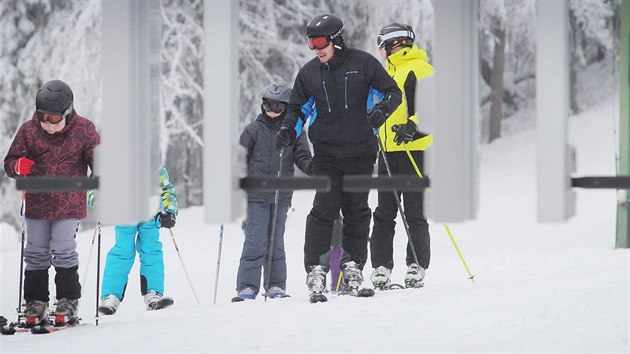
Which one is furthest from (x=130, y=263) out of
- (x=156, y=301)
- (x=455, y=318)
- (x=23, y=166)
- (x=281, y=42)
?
(x=455, y=318)

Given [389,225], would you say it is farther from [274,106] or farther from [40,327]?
[40,327]

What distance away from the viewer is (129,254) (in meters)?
5.92

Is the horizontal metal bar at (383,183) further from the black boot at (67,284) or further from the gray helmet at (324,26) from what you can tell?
the black boot at (67,284)

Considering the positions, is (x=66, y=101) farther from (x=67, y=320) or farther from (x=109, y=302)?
(x=109, y=302)

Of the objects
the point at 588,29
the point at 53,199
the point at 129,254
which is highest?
the point at 588,29

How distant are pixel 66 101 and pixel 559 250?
222 inches

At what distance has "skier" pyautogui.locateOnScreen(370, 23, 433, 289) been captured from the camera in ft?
16.0

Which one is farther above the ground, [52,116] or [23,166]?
[52,116]

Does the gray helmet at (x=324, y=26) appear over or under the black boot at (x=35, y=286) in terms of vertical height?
over

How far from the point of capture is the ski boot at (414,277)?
18.5ft

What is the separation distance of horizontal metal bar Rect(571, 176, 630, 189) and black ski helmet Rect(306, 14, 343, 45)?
1.47 metres

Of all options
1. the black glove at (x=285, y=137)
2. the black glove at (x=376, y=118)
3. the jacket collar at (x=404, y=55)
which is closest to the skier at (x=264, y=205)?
the jacket collar at (x=404, y=55)

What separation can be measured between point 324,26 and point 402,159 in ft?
4.31

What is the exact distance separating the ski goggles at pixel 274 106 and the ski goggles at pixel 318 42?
866 mm
